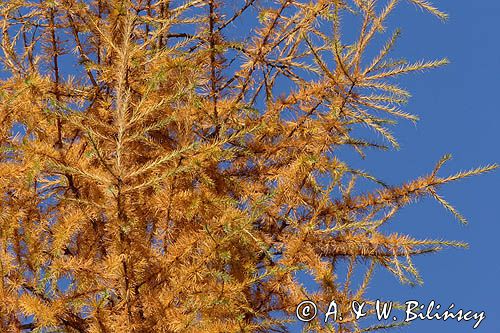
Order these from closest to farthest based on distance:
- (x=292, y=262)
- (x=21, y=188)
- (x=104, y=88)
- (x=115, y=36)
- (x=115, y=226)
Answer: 1. (x=115, y=226)
2. (x=292, y=262)
3. (x=21, y=188)
4. (x=115, y=36)
5. (x=104, y=88)

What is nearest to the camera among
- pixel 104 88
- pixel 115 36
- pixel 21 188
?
pixel 21 188

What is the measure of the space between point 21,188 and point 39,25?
2.98 feet

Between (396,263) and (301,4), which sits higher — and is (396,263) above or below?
below

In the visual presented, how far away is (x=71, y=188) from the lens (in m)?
3.58

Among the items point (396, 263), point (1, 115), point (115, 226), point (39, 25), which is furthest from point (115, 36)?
point (396, 263)

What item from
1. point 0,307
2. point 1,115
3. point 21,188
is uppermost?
point 1,115

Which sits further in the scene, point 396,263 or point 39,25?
point 39,25

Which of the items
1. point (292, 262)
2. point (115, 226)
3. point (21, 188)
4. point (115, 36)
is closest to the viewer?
point (115, 226)

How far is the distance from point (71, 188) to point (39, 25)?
2.97 feet

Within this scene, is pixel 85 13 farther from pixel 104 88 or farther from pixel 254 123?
pixel 254 123

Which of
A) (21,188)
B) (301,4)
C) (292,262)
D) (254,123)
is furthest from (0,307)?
(301,4)

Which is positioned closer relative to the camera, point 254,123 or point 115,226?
point 115,226

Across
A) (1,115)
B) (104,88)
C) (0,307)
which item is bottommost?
(0,307)

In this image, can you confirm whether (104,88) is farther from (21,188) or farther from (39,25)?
(21,188)
